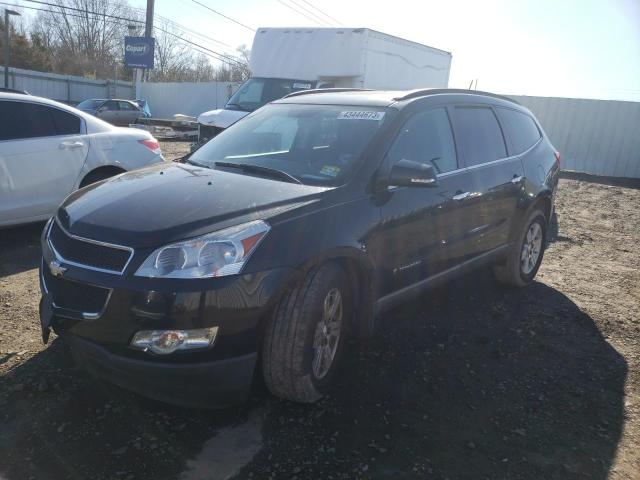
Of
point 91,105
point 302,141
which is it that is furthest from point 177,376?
point 91,105

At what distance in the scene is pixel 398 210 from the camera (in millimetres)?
3439

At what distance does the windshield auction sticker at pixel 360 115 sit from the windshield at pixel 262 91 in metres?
8.97

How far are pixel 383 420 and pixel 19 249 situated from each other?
4379mm

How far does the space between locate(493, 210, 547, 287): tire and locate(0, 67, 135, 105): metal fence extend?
30.2 metres

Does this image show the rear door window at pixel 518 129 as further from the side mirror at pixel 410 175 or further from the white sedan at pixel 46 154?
the white sedan at pixel 46 154

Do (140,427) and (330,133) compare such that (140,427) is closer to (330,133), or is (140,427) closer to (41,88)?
(330,133)

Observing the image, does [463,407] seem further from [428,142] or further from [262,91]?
[262,91]

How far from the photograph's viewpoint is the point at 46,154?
5586 millimetres

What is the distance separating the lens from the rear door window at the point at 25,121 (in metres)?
5.40

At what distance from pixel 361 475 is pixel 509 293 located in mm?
3225

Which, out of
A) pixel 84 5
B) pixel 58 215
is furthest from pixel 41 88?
pixel 58 215

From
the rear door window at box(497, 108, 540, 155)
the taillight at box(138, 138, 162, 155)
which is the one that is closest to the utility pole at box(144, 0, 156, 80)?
the taillight at box(138, 138, 162, 155)

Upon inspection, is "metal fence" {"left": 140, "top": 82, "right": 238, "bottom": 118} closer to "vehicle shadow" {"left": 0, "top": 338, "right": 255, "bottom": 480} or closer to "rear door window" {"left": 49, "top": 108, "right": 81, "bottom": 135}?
"rear door window" {"left": 49, "top": 108, "right": 81, "bottom": 135}

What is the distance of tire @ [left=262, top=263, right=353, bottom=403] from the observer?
2.75 meters
